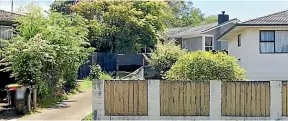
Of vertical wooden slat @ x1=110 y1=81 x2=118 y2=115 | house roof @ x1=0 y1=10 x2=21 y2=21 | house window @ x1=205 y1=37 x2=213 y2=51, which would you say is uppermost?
house roof @ x1=0 y1=10 x2=21 y2=21

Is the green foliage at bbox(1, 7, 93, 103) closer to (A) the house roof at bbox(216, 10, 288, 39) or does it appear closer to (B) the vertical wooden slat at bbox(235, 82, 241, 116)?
(B) the vertical wooden slat at bbox(235, 82, 241, 116)

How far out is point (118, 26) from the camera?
3566 cm

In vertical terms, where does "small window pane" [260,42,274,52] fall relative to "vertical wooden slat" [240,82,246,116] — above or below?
above

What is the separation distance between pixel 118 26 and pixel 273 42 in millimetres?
16672

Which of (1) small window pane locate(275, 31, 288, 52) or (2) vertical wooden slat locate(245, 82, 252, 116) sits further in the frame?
(1) small window pane locate(275, 31, 288, 52)

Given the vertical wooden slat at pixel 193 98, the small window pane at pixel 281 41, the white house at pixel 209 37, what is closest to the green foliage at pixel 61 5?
Result: the white house at pixel 209 37

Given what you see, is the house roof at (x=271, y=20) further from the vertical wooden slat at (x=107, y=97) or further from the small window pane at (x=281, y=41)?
the vertical wooden slat at (x=107, y=97)

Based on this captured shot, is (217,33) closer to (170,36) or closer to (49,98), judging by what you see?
(170,36)

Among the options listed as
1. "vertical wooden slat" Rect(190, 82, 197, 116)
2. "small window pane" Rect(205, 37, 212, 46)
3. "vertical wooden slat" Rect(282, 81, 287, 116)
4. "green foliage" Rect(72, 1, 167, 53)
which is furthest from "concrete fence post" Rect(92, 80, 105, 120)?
"small window pane" Rect(205, 37, 212, 46)

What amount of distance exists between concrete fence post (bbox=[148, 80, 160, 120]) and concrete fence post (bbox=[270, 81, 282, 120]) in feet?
11.2

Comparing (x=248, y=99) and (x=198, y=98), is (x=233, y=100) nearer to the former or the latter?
(x=248, y=99)

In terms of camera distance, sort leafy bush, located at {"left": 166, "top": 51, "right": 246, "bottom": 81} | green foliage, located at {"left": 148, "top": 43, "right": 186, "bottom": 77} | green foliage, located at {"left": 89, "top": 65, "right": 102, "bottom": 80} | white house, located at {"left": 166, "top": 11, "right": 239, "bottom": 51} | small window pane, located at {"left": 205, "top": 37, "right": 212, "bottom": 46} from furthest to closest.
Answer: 1. small window pane, located at {"left": 205, "top": 37, "right": 212, "bottom": 46}
2. white house, located at {"left": 166, "top": 11, "right": 239, "bottom": 51}
3. green foliage, located at {"left": 148, "top": 43, "right": 186, "bottom": 77}
4. green foliage, located at {"left": 89, "top": 65, "right": 102, "bottom": 80}
5. leafy bush, located at {"left": 166, "top": 51, "right": 246, "bottom": 81}

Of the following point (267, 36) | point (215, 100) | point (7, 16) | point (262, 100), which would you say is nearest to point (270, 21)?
point (267, 36)

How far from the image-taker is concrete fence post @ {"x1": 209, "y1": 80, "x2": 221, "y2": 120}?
13.5 meters
